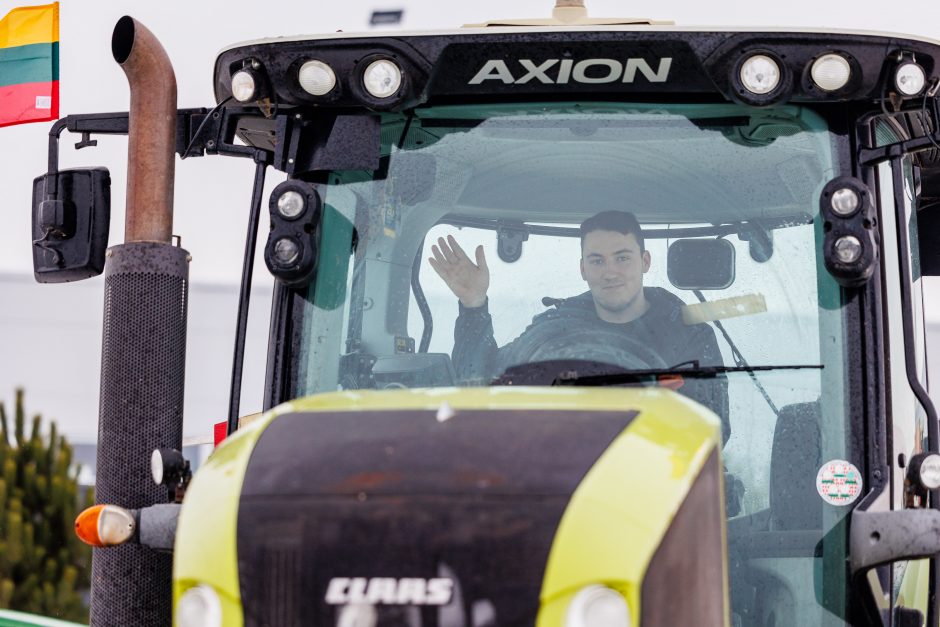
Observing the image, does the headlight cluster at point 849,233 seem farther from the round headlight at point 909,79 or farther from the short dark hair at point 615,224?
the short dark hair at point 615,224

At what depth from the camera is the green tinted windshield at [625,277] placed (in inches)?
135

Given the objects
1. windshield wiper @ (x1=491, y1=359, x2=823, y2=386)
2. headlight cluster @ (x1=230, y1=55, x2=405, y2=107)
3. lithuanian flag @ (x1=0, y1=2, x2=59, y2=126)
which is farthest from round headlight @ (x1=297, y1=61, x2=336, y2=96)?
lithuanian flag @ (x1=0, y1=2, x2=59, y2=126)

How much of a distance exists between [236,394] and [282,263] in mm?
360

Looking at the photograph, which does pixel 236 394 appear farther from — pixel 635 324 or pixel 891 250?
pixel 891 250

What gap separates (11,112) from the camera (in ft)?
18.4

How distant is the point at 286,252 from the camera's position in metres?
3.67

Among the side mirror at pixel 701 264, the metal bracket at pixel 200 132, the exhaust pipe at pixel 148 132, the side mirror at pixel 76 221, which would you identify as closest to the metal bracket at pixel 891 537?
the side mirror at pixel 701 264

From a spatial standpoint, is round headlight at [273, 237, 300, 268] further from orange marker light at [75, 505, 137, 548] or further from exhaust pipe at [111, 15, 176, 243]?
orange marker light at [75, 505, 137, 548]

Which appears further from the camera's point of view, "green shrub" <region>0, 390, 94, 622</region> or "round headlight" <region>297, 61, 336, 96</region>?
"green shrub" <region>0, 390, 94, 622</region>

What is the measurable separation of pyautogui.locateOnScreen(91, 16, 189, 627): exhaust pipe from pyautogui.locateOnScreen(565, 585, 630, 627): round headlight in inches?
65.6

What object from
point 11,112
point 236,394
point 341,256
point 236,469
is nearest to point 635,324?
point 341,256

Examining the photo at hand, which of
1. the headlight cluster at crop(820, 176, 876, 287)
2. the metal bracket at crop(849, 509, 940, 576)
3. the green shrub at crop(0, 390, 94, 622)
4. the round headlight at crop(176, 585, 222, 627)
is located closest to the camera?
the round headlight at crop(176, 585, 222, 627)

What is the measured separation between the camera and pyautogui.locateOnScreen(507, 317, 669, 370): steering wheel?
3447mm

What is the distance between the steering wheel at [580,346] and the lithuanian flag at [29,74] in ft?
9.36
